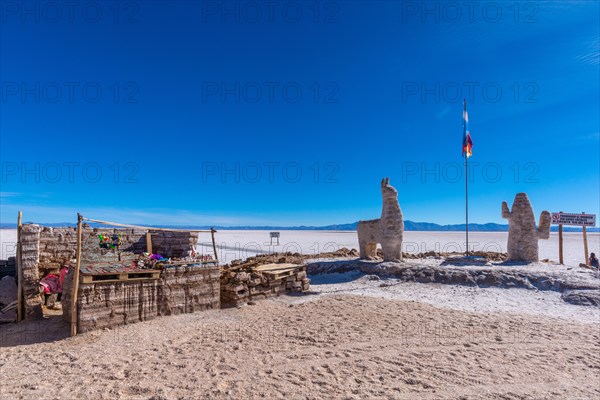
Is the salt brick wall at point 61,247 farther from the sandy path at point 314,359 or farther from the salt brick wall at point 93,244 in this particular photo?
the sandy path at point 314,359

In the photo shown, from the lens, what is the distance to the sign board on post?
633 inches

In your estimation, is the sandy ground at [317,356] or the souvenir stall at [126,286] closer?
the sandy ground at [317,356]

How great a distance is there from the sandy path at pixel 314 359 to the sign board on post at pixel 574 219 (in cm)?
975

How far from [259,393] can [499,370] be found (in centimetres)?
413

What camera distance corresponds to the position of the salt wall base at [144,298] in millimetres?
7117

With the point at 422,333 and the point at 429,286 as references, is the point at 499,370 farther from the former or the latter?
the point at 429,286

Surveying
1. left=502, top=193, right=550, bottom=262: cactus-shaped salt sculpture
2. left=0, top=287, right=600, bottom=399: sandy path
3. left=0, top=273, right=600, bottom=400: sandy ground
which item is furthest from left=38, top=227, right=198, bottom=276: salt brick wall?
left=502, top=193, right=550, bottom=262: cactus-shaped salt sculpture

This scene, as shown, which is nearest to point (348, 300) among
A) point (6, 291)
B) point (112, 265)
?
point (112, 265)

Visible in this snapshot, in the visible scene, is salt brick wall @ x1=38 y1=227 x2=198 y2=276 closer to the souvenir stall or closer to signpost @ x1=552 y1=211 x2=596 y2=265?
the souvenir stall

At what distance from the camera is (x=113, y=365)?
5633mm

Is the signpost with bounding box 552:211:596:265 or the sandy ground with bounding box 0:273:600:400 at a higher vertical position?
the signpost with bounding box 552:211:596:265

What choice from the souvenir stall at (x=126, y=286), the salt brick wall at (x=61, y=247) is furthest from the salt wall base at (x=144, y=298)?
the salt brick wall at (x=61, y=247)

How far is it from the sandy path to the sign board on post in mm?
9752

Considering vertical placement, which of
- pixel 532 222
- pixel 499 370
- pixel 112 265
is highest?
pixel 532 222
